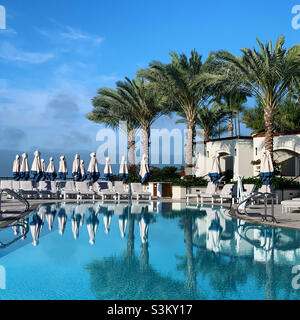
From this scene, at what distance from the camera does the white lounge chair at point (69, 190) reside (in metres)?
20.5

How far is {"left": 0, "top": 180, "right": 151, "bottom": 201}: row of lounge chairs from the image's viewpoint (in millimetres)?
20469

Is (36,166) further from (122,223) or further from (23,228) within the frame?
(23,228)

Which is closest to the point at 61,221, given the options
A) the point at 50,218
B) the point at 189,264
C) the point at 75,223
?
the point at 75,223

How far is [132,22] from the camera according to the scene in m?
17.3

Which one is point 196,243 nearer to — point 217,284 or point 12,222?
point 217,284

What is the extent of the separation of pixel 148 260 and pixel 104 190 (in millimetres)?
14312

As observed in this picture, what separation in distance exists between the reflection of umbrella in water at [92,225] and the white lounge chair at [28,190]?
7178mm

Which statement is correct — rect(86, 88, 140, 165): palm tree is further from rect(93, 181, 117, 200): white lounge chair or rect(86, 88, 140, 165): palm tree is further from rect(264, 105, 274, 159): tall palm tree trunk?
rect(264, 105, 274, 159): tall palm tree trunk

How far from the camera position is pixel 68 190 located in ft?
68.1

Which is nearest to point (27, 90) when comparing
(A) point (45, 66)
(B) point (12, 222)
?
(A) point (45, 66)

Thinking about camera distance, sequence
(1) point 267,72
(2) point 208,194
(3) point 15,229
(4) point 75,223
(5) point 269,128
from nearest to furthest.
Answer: (3) point 15,229 → (4) point 75,223 → (1) point 267,72 → (2) point 208,194 → (5) point 269,128

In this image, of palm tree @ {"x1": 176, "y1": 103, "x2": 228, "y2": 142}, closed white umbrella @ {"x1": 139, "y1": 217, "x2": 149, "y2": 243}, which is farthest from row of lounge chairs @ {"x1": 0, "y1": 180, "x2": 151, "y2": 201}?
palm tree @ {"x1": 176, "y1": 103, "x2": 228, "y2": 142}

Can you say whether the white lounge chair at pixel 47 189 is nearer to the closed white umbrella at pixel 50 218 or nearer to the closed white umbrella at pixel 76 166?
the closed white umbrella at pixel 76 166
